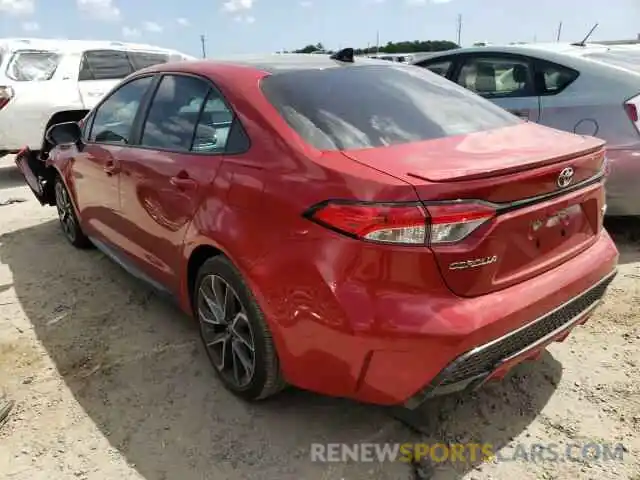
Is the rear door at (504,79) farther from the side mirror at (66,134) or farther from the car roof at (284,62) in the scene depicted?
the side mirror at (66,134)

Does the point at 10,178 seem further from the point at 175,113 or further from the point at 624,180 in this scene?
the point at 624,180

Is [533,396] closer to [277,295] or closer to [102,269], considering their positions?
[277,295]

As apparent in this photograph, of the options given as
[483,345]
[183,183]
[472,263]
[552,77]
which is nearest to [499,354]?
[483,345]

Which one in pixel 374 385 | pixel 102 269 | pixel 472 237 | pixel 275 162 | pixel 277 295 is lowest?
pixel 102 269

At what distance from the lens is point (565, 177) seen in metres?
2.20

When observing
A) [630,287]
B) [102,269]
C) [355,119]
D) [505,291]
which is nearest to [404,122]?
[355,119]

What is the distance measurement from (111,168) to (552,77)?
3.45 meters

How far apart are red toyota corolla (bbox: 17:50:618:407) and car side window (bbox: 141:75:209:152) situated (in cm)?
2

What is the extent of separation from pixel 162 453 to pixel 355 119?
164 centimetres

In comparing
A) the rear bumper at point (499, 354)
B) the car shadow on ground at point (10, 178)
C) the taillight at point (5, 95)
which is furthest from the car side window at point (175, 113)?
the car shadow on ground at point (10, 178)

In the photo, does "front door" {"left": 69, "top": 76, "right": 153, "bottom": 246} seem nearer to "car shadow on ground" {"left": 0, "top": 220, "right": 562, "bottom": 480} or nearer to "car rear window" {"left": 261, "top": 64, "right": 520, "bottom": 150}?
"car shadow on ground" {"left": 0, "top": 220, "right": 562, "bottom": 480}

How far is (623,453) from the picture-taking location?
7.53 ft

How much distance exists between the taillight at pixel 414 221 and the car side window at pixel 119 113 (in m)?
2.03

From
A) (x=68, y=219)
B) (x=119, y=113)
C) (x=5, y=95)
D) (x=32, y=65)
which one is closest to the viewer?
(x=119, y=113)
